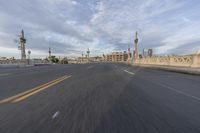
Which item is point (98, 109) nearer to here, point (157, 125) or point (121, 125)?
point (121, 125)

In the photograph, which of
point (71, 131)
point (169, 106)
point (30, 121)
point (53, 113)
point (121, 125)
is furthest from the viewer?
point (169, 106)

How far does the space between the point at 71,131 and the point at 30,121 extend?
1208mm

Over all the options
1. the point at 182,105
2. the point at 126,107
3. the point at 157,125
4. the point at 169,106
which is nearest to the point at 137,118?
the point at 157,125

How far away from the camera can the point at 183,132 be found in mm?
3391

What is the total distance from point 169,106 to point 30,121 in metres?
4.05

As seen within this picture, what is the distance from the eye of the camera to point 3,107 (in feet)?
17.0

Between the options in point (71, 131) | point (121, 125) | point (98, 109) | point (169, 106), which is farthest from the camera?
point (169, 106)

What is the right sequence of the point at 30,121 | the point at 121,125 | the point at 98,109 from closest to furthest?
the point at 121,125 < the point at 30,121 < the point at 98,109

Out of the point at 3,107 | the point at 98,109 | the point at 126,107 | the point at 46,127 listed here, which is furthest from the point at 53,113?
the point at 126,107

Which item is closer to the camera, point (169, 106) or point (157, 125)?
point (157, 125)

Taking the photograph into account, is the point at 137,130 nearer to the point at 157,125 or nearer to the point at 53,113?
the point at 157,125

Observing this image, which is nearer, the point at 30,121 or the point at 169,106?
the point at 30,121

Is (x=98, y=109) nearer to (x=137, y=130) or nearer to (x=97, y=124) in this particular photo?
(x=97, y=124)

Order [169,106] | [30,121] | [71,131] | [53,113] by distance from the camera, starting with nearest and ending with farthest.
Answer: [71,131]
[30,121]
[53,113]
[169,106]
